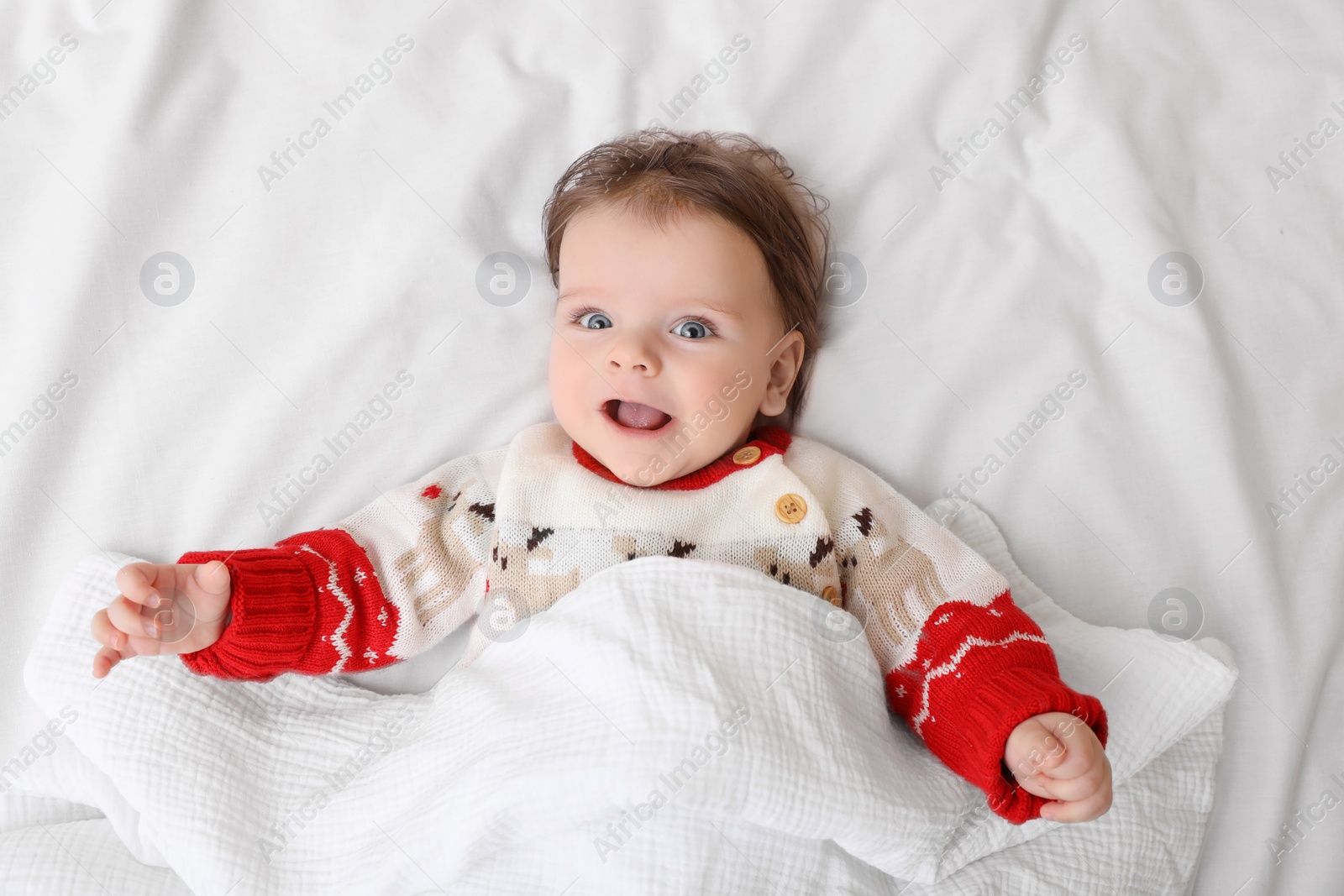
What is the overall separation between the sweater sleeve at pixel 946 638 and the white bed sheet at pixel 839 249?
0.59 feet

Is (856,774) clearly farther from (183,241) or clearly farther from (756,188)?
(183,241)

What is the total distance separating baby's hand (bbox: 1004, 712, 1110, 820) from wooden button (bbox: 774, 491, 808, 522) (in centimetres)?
40

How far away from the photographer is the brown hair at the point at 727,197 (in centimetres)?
145

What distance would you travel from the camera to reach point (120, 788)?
130 cm

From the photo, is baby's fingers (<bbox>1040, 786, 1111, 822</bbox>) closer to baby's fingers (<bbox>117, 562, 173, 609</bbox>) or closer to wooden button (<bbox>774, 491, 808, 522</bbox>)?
wooden button (<bbox>774, 491, 808, 522</bbox>)

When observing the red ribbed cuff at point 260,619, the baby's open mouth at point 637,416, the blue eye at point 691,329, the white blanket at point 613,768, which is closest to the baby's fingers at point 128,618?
the red ribbed cuff at point 260,619

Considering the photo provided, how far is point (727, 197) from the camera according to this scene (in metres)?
1.44

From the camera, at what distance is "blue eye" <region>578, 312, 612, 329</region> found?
1431mm

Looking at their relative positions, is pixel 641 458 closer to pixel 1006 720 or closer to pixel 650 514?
pixel 650 514

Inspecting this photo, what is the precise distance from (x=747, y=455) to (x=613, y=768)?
0.55 meters
